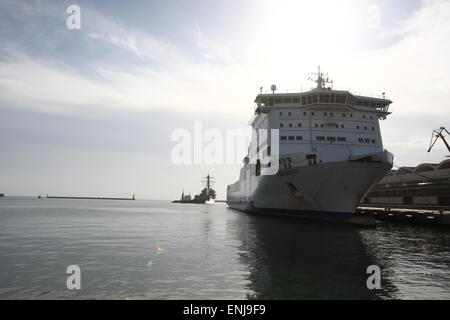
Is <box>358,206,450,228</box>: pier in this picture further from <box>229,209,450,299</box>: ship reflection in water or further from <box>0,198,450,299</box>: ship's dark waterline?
<box>0,198,450,299</box>: ship's dark waterline

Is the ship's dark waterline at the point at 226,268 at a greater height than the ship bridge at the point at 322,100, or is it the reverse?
the ship bridge at the point at 322,100

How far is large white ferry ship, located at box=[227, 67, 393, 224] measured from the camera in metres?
25.2

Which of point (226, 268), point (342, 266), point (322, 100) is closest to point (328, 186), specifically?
point (322, 100)

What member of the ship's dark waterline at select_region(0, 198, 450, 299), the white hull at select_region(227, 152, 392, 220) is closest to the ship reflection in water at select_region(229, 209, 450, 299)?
the ship's dark waterline at select_region(0, 198, 450, 299)

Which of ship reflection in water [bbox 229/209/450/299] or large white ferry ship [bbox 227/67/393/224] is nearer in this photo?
ship reflection in water [bbox 229/209/450/299]

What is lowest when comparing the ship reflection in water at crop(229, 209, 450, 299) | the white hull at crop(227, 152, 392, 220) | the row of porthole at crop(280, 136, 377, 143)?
the ship reflection in water at crop(229, 209, 450, 299)

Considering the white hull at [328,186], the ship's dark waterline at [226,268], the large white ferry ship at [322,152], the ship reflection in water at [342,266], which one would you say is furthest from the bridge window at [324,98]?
the ship's dark waterline at [226,268]

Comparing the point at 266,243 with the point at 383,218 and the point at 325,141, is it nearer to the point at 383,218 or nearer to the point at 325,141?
the point at 325,141

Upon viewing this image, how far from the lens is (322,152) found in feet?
99.2

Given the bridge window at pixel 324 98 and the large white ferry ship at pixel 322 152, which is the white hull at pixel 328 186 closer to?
the large white ferry ship at pixel 322 152

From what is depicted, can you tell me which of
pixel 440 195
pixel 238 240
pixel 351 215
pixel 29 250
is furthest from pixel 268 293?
pixel 440 195

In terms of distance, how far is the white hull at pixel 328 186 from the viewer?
24562 millimetres

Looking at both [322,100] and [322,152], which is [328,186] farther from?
[322,100]

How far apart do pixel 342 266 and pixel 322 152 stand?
61.8 ft
